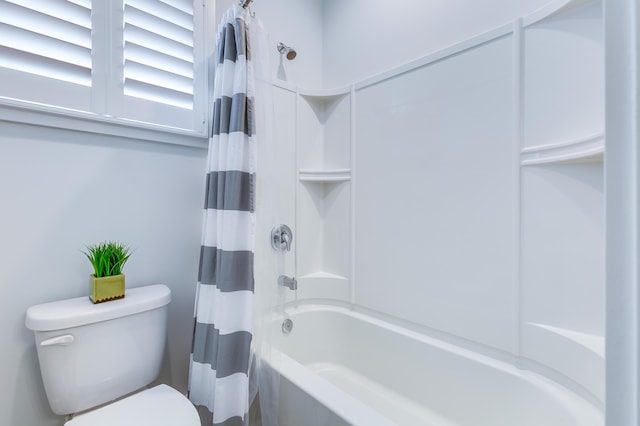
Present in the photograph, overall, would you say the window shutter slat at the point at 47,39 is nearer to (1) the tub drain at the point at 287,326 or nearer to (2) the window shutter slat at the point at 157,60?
(2) the window shutter slat at the point at 157,60

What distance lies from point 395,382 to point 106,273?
142cm

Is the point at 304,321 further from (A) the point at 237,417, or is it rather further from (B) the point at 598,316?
(B) the point at 598,316

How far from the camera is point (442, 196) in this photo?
54.6 inches

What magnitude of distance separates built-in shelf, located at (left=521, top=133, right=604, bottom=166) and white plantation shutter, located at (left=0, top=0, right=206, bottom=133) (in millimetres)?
1443

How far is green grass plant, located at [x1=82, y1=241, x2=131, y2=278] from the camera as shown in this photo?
1037mm

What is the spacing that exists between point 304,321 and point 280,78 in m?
1.53

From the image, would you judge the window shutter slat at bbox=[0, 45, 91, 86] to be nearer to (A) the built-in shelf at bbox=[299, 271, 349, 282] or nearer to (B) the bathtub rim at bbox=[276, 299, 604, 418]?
(B) the bathtub rim at bbox=[276, 299, 604, 418]

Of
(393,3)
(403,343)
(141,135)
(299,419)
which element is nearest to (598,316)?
(403,343)

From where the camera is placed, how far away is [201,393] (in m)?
1.16

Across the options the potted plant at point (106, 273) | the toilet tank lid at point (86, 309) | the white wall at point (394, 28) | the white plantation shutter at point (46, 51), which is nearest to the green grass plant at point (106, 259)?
the potted plant at point (106, 273)

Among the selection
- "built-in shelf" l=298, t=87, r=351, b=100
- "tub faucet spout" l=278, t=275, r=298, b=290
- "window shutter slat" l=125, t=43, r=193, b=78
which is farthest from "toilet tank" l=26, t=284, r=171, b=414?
"built-in shelf" l=298, t=87, r=351, b=100

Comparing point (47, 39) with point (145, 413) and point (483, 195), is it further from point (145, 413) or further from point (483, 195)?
point (483, 195)

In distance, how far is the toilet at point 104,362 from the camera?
2.88 feet
